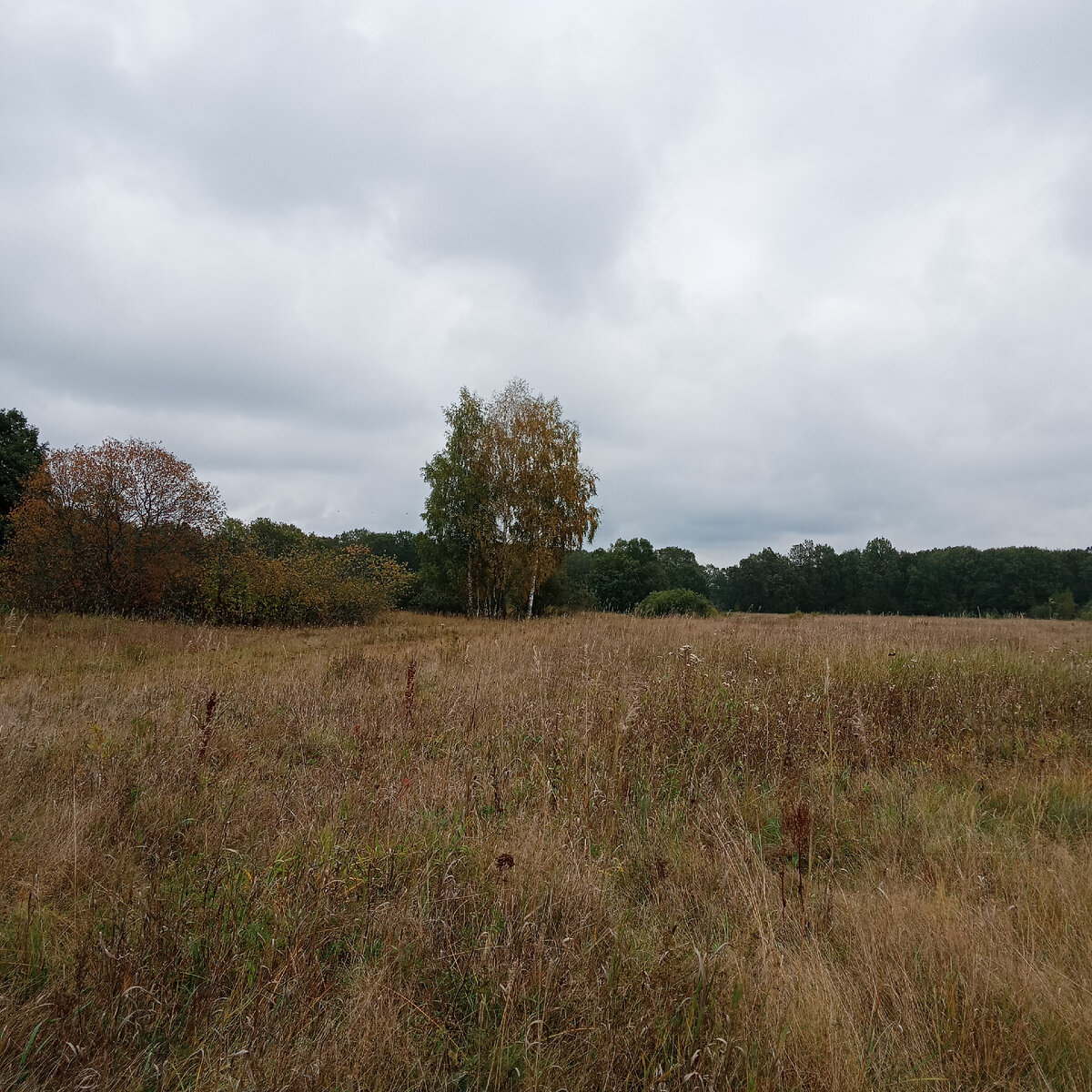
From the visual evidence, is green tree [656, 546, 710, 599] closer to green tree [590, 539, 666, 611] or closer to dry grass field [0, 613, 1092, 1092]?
green tree [590, 539, 666, 611]

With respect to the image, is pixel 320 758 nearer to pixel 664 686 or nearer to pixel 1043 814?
pixel 664 686

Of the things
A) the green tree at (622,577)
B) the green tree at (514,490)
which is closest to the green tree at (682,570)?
the green tree at (622,577)

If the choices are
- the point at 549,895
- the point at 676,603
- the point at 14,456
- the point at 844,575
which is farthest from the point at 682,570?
the point at 549,895

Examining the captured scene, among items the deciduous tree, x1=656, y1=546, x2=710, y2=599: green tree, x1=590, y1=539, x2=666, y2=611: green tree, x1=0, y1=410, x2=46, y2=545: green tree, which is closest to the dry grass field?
the deciduous tree

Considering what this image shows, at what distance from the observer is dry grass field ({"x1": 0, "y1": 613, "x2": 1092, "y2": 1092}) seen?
1710 millimetres

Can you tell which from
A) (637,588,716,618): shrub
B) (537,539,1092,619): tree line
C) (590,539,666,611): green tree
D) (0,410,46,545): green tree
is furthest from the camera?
(537,539,1092,619): tree line

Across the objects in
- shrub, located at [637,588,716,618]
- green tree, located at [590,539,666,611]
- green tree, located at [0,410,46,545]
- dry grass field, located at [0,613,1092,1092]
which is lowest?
dry grass field, located at [0,613,1092,1092]

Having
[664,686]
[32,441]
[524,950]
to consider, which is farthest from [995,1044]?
[32,441]

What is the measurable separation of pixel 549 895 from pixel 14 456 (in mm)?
33080

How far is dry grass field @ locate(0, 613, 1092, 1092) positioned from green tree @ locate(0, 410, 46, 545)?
84.7 feet

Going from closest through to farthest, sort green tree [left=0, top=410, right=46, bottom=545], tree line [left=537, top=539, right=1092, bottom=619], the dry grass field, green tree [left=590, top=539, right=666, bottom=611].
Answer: the dry grass field, green tree [left=0, top=410, right=46, bottom=545], green tree [left=590, top=539, right=666, bottom=611], tree line [left=537, top=539, right=1092, bottom=619]

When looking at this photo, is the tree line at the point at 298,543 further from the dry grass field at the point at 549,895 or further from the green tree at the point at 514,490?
the dry grass field at the point at 549,895

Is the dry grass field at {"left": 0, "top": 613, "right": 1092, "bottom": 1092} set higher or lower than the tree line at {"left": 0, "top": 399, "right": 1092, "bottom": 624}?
lower

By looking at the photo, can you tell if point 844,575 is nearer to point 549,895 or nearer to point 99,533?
point 99,533
